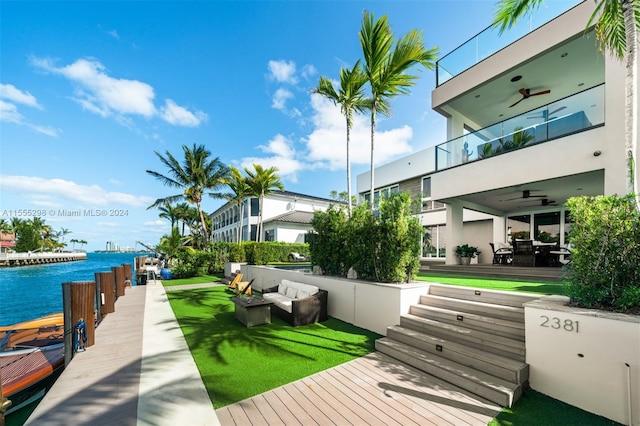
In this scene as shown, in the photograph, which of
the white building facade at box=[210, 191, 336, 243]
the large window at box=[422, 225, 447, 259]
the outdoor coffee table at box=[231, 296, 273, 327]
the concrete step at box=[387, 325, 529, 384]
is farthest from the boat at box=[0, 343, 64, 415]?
the white building facade at box=[210, 191, 336, 243]

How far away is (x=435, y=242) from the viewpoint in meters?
18.8

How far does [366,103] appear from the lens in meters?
10.4

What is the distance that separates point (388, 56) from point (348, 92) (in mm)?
1942

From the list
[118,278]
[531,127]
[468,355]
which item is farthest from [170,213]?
[468,355]

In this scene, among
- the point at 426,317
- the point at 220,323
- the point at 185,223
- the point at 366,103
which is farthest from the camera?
the point at 185,223

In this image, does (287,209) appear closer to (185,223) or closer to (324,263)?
(324,263)

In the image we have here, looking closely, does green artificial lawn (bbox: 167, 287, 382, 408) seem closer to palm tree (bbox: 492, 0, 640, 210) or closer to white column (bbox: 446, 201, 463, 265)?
palm tree (bbox: 492, 0, 640, 210)

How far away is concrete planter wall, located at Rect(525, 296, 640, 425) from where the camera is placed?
2.92 m

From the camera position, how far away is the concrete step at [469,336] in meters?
3.98

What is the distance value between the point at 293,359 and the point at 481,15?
12.9m

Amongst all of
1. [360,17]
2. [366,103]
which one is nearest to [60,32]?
[360,17]

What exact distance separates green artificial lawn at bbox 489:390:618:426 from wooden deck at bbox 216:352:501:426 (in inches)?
5.6

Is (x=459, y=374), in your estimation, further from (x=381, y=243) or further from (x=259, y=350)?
Answer: (x=259, y=350)

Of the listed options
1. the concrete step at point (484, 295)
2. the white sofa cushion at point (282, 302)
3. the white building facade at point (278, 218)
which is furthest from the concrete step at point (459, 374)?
the white building facade at point (278, 218)
